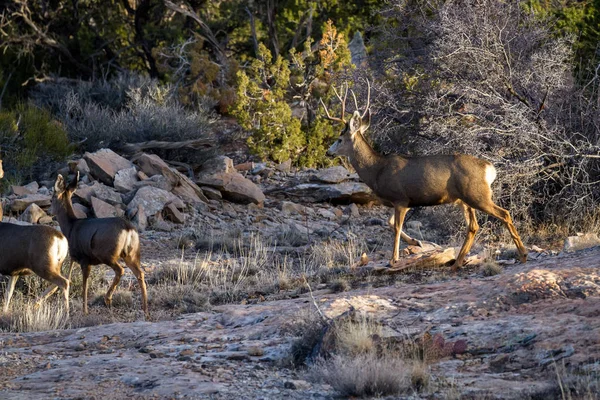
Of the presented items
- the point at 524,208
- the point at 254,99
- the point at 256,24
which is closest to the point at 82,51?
the point at 256,24

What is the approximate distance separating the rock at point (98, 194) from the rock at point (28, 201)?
23.7 inches

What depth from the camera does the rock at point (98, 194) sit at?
1723 cm

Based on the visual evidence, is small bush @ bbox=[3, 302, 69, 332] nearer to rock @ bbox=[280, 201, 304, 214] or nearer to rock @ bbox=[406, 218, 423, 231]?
rock @ bbox=[406, 218, 423, 231]

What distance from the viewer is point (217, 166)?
20.8m

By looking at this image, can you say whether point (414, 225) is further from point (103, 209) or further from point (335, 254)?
point (103, 209)

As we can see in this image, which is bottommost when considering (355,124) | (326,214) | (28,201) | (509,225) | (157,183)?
(326,214)

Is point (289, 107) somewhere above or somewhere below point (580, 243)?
above

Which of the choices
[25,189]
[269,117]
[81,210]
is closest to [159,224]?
[81,210]

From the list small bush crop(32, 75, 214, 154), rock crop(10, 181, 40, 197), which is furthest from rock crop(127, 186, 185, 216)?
small bush crop(32, 75, 214, 154)

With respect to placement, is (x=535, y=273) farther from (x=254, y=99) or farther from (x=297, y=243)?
(x=254, y=99)

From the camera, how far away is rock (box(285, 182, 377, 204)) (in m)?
20.4

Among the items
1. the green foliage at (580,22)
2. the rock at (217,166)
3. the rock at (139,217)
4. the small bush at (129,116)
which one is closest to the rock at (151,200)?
the rock at (139,217)

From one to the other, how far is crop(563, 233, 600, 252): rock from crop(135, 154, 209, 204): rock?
835cm

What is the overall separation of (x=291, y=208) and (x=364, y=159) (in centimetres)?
690
